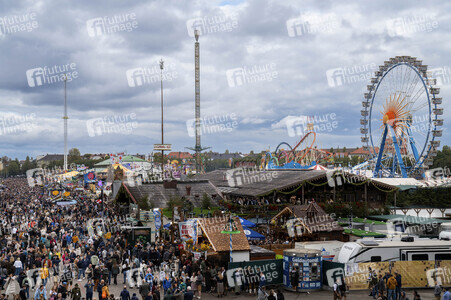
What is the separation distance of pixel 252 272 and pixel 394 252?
6084 millimetres

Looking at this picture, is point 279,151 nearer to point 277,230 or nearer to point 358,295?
point 277,230

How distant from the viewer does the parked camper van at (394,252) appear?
1838cm

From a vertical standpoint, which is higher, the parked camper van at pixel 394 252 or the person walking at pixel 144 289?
the parked camper van at pixel 394 252

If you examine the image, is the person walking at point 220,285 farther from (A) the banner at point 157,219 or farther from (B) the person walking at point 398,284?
(A) the banner at point 157,219

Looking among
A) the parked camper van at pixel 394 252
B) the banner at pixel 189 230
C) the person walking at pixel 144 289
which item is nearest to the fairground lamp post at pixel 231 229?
the banner at pixel 189 230

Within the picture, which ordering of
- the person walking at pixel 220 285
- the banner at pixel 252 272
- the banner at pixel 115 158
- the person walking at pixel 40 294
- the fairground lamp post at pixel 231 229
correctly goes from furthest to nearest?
the banner at pixel 115 158
the fairground lamp post at pixel 231 229
the banner at pixel 252 272
the person walking at pixel 220 285
the person walking at pixel 40 294

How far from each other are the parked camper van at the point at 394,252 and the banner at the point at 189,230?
794 cm

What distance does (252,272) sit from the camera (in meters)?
18.3

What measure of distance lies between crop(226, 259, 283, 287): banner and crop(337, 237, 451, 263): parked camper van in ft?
9.90

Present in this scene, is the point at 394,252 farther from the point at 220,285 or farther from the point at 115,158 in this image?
the point at 115,158

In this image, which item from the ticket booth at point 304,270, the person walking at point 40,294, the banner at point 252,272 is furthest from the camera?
the banner at point 252,272

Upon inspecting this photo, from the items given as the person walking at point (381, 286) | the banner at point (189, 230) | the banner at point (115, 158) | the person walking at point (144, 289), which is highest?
the banner at point (115, 158)

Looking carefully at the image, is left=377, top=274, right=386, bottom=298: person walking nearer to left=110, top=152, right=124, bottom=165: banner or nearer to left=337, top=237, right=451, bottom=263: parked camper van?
left=337, top=237, right=451, bottom=263: parked camper van

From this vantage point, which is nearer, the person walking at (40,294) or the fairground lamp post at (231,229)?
the person walking at (40,294)
